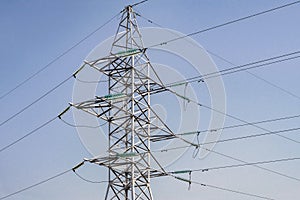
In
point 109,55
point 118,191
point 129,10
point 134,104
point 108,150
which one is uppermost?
point 129,10

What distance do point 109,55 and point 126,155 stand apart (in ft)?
19.7

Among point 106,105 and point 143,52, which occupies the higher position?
point 143,52

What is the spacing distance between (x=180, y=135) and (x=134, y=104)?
349cm

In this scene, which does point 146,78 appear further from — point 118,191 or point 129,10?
point 118,191

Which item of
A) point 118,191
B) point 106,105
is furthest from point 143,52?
point 118,191

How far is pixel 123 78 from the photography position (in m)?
29.5

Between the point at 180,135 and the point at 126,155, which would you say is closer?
the point at 126,155

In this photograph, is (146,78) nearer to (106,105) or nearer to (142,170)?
(106,105)

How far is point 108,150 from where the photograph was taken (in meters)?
28.2

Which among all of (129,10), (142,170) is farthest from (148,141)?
(129,10)

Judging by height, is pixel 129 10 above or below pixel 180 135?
above

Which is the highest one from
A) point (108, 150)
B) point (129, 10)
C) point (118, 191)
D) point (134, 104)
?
point (129, 10)

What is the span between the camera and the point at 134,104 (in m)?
28.8

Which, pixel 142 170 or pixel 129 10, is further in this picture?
pixel 129 10
